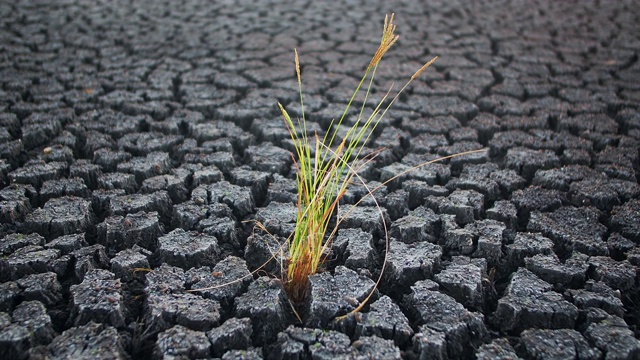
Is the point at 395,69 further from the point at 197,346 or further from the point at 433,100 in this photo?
the point at 197,346

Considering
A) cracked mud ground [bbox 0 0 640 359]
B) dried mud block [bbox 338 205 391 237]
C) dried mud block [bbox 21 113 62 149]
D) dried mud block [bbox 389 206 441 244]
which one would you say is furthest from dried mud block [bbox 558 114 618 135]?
dried mud block [bbox 21 113 62 149]

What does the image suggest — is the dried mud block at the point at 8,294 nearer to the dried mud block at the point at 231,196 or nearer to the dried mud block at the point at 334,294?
the dried mud block at the point at 231,196

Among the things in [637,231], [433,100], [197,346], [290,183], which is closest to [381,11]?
[433,100]

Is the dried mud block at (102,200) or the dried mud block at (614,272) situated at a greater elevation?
the dried mud block at (102,200)

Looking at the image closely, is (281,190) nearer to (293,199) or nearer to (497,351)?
(293,199)

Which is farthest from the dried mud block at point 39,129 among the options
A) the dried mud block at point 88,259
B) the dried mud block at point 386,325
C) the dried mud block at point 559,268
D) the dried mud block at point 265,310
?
the dried mud block at point 559,268

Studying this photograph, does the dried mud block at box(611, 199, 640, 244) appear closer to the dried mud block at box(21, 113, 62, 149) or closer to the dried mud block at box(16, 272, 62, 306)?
the dried mud block at box(16, 272, 62, 306)
